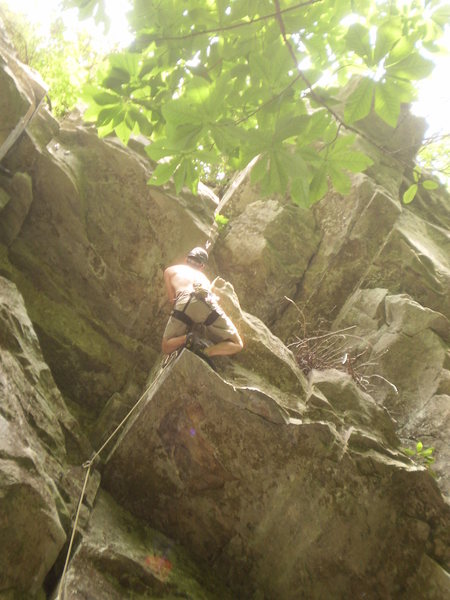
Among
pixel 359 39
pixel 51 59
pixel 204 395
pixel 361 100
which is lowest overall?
pixel 204 395

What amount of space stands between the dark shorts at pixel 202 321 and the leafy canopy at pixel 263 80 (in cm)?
294

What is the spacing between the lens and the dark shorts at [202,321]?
17.7ft

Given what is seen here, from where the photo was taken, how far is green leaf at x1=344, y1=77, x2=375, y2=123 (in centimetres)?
203

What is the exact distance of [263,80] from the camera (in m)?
2.22

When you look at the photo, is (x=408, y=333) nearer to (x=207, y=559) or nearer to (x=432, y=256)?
(x=432, y=256)

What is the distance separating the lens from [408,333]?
23.7ft

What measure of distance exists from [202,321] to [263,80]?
11.7 ft

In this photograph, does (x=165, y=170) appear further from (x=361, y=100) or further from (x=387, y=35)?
(x=387, y=35)

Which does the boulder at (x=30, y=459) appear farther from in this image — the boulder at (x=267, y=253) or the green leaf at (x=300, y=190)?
the boulder at (x=267, y=253)

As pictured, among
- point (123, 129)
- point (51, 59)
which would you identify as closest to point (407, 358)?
point (123, 129)

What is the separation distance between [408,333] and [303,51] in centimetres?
591

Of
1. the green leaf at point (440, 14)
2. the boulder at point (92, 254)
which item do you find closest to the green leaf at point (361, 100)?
the green leaf at point (440, 14)

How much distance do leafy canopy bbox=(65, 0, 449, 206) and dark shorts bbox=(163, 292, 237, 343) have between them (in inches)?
116

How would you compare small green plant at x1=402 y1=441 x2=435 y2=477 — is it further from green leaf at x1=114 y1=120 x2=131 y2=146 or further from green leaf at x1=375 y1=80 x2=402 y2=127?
green leaf at x1=114 y1=120 x2=131 y2=146
